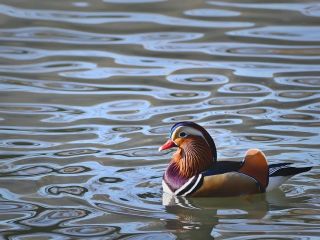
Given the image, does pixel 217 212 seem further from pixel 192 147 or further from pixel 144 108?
pixel 144 108

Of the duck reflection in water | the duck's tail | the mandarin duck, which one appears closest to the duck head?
the mandarin duck

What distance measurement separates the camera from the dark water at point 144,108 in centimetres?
835

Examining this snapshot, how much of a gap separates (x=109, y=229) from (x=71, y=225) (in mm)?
300

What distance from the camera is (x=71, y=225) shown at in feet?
26.8

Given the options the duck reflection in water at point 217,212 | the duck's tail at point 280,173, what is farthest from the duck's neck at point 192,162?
the duck's tail at point 280,173

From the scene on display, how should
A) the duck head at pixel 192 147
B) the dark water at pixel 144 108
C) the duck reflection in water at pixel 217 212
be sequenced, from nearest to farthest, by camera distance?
1. the duck reflection in water at pixel 217 212
2. the dark water at pixel 144 108
3. the duck head at pixel 192 147

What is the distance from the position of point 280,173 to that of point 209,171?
1.79 feet

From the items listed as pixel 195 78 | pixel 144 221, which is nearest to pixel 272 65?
pixel 195 78

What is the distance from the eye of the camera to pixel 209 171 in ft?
29.1

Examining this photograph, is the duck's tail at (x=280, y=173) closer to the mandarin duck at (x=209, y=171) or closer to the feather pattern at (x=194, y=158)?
the mandarin duck at (x=209, y=171)

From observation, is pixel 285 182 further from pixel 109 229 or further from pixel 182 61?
pixel 182 61

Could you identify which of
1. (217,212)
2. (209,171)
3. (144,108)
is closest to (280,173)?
Answer: (209,171)

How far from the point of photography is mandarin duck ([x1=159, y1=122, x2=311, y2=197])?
8.76m

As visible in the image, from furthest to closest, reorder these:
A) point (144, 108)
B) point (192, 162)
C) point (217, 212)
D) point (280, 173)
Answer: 1. point (144, 108)
2. point (192, 162)
3. point (280, 173)
4. point (217, 212)
